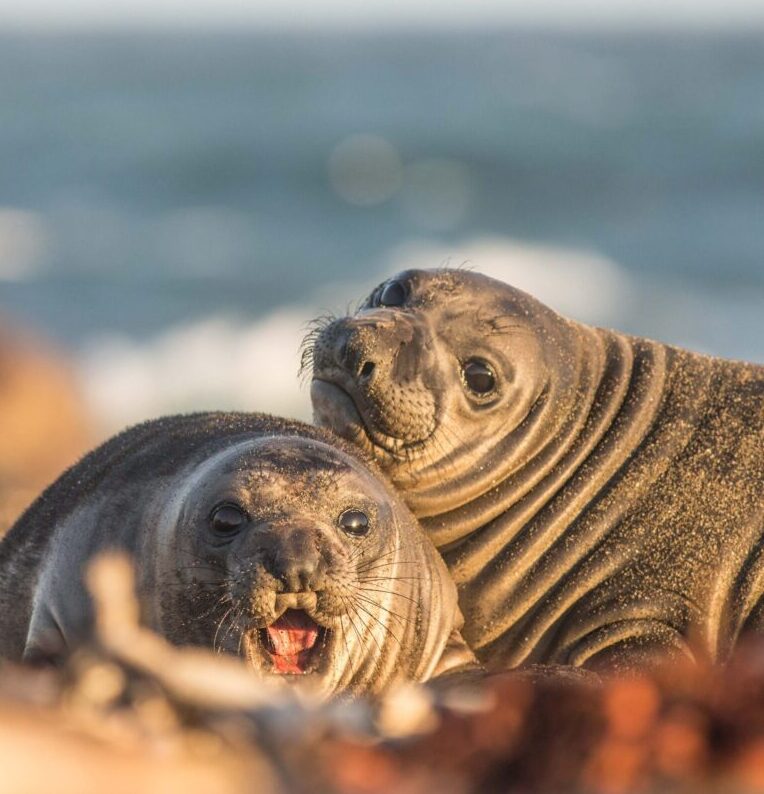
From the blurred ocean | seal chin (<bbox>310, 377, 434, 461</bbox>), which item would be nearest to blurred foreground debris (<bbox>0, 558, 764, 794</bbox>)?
seal chin (<bbox>310, 377, 434, 461</bbox>)

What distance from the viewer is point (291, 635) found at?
20.5 feet

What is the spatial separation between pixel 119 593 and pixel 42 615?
2982mm

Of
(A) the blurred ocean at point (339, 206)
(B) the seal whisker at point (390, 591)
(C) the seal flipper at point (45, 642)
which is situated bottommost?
(C) the seal flipper at point (45, 642)

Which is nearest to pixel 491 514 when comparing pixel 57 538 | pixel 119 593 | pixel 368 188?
pixel 57 538

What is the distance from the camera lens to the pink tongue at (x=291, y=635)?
6207mm

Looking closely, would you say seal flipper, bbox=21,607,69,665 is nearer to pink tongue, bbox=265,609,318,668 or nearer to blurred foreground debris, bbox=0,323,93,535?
pink tongue, bbox=265,609,318,668

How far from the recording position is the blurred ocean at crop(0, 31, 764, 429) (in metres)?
27.5

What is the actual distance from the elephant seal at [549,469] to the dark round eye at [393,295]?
0.04 ft

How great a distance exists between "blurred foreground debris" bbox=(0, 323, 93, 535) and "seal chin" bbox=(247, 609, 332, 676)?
9968 mm

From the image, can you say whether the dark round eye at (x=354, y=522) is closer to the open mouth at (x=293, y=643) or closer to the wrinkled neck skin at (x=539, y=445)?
the open mouth at (x=293, y=643)

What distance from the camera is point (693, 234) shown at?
Result: 32406 mm

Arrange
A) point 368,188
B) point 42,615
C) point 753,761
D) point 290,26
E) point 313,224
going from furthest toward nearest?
point 290,26, point 368,188, point 313,224, point 42,615, point 753,761

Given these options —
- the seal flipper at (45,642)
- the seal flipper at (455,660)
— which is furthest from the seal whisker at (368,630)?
the seal flipper at (45,642)

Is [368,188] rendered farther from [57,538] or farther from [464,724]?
[464,724]
